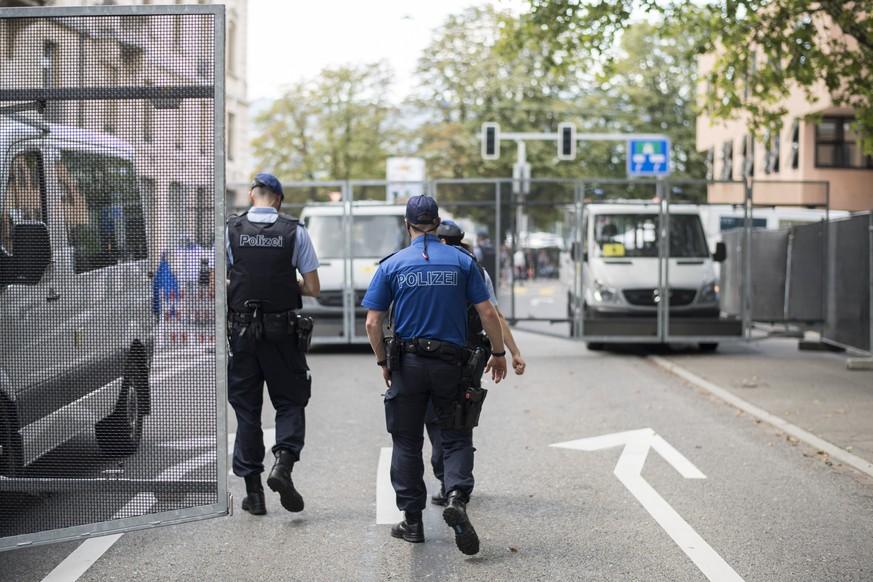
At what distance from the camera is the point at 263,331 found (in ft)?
20.6

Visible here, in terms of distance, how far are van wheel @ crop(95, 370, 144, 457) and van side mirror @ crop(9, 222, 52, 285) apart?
0.61 meters

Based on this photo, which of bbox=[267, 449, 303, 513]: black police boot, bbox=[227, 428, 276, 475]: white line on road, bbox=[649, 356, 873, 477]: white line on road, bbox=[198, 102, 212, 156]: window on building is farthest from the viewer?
bbox=[227, 428, 276, 475]: white line on road

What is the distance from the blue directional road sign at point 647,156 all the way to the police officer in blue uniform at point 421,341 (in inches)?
1119

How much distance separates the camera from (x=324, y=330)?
16812mm

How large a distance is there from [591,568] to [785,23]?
1141 centimetres

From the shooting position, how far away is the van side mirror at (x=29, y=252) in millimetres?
5129

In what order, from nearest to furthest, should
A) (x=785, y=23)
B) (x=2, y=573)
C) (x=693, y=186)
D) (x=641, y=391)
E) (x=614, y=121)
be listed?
(x=2, y=573) < (x=641, y=391) < (x=785, y=23) < (x=693, y=186) < (x=614, y=121)

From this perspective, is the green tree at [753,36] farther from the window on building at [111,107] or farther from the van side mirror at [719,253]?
the window on building at [111,107]

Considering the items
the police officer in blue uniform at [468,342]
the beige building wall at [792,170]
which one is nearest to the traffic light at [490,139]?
the beige building wall at [792,170]

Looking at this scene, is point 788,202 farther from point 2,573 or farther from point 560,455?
point 2,573

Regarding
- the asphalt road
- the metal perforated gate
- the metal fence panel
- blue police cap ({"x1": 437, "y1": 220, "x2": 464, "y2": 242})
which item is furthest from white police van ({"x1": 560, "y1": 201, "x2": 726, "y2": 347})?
the metal perforated gate

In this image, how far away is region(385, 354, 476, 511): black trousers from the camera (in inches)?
223

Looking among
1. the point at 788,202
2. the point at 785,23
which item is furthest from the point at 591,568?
the point at 788,202

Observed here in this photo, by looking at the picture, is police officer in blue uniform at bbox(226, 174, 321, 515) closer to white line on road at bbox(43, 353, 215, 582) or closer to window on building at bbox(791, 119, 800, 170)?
white line on road at bbox(43, 353, 215, 582)
